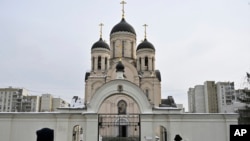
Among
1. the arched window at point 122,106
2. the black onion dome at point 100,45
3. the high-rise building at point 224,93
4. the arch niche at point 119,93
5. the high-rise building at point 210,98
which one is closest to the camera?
the arch niche at point 119,93

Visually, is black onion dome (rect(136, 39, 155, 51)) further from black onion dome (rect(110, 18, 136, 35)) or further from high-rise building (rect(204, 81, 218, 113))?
high-rise building (rect(204, 81, 218, 113))

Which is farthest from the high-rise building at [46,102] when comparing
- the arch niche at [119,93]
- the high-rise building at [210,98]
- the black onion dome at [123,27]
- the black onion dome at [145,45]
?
the arch niche at [119,93]

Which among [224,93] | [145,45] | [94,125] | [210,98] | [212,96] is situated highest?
[145,45]

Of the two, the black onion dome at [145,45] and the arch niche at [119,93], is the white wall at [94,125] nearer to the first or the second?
the arch niche at [119,93]

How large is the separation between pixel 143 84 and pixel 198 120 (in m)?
13.0

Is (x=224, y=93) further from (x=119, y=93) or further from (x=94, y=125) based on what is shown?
(x=94, y=125)

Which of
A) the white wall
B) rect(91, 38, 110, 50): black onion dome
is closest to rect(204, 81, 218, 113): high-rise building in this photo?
rect(91, 38, 110, 50): black onion dome

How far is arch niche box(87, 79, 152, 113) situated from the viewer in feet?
56.9

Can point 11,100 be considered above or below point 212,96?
below

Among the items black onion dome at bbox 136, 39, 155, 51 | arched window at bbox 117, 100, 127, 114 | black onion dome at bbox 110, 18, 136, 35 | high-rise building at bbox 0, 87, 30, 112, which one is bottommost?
arched window at bbox 117, 100, 127, 114

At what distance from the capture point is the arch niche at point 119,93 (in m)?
17.3

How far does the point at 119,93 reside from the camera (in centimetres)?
1766

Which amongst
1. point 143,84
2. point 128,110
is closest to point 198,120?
point 128,110

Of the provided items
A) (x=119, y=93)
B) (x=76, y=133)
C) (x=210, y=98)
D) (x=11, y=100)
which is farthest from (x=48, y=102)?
(x=119, y=93)
